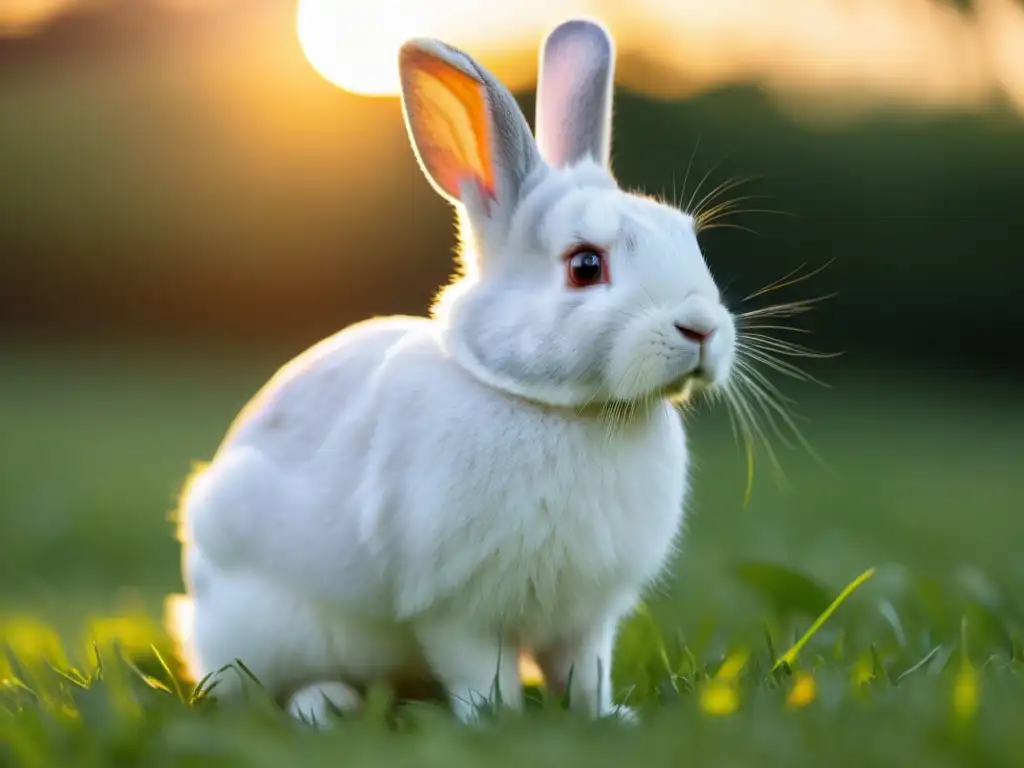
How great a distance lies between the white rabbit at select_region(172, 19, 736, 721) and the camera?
2.62 metres

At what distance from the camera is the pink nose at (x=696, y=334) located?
2.59 metres

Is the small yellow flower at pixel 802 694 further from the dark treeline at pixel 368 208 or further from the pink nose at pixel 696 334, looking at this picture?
the dark treeline at pixel 368 208

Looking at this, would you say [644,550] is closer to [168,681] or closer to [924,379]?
[168,681]

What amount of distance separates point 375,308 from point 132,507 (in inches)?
250

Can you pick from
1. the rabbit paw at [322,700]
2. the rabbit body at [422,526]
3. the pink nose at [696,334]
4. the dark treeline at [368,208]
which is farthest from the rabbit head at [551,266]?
the dark treeline at [368,208]

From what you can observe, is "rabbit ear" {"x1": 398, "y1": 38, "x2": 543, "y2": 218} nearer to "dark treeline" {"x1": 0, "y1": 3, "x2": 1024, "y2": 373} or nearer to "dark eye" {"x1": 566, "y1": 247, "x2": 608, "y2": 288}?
"dark eye" {"x1": 566, "y1": 247, "x2": 608, "y2": 288}

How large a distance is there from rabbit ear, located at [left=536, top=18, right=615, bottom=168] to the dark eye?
1.59 feet

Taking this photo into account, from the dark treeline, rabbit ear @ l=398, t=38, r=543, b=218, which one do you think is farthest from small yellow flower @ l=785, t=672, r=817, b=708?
the dark treeline

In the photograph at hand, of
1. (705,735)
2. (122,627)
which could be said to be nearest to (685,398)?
(705,735)

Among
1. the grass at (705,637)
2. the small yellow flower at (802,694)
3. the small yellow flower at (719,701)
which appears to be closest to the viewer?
the grass at (705,637)

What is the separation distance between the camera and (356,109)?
1183 centimetres

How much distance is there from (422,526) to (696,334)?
661 millimetres

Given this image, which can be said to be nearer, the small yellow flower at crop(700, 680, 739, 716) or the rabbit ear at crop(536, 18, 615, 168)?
the small yellow flower at crop(700, 680, 739, 716)

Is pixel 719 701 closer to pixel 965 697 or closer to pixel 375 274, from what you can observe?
pixel 965 697
